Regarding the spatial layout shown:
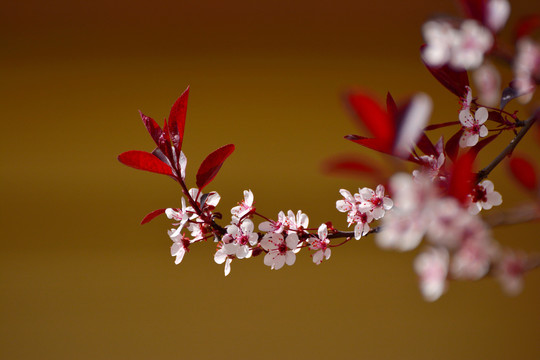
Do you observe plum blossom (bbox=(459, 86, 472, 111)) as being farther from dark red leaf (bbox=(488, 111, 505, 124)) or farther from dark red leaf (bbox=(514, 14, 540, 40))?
dark red leaf (bbox=(514, 14, 540, 40))

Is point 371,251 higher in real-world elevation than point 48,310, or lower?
lower

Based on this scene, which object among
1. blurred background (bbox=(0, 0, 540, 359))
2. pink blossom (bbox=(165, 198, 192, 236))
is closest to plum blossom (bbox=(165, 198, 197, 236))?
pink blossom (bbox=(165, 198, 192, 236))

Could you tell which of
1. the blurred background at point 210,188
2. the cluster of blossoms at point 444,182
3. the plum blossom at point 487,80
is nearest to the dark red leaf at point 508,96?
the cluster of blossoms at point 444,182

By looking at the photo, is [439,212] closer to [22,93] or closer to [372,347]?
[372,347]

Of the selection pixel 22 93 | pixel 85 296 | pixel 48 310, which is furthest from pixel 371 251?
pixel 22 93

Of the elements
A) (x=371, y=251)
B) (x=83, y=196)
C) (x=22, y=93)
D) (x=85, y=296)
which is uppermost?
(x=22, y=93)
